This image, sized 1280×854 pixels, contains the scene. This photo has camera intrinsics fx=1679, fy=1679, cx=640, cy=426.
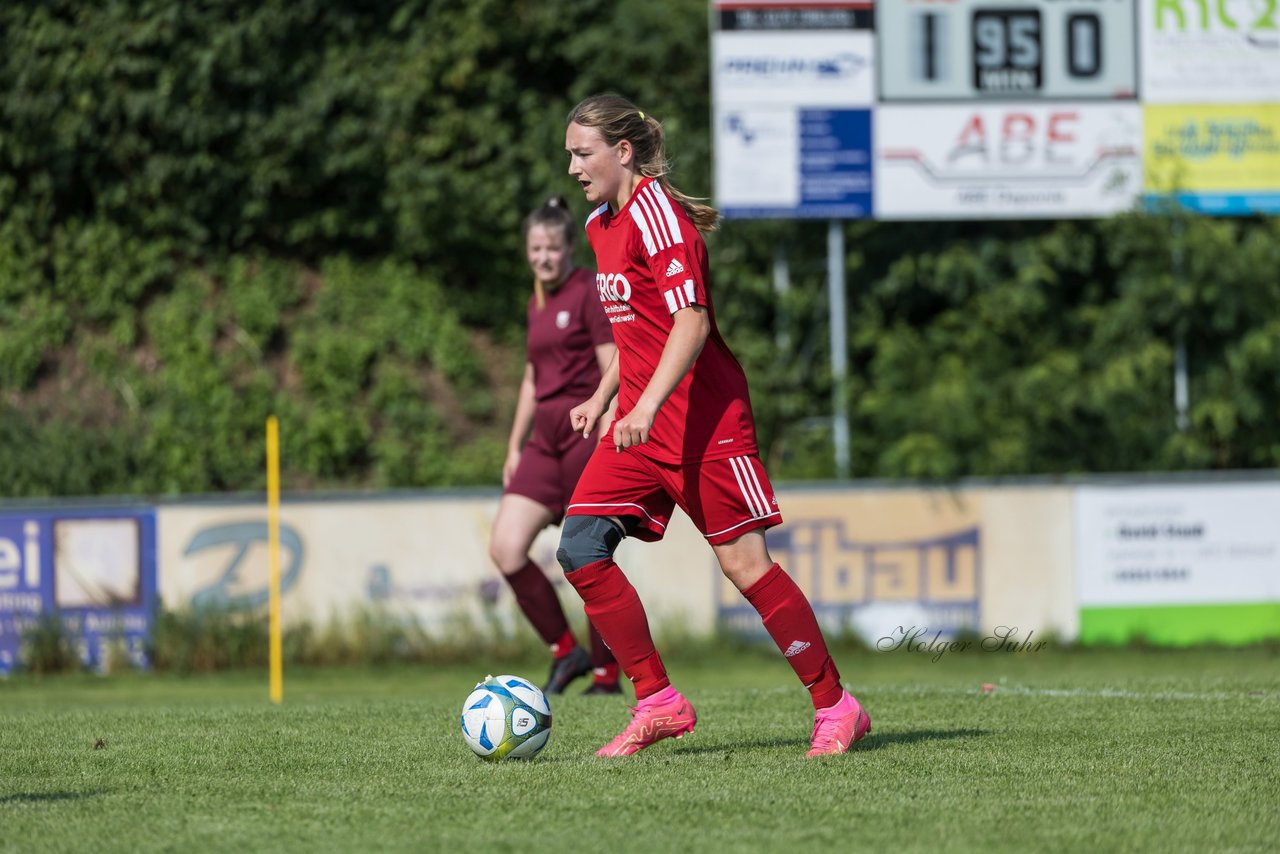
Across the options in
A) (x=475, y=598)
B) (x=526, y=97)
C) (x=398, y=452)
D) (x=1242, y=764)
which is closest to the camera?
(x=1242, y=764)

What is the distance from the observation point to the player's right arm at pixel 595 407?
17.7ft

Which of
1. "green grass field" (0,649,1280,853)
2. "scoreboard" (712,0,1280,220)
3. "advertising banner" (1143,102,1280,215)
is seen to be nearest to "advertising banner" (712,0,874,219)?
"scoreboard" (712,0,1280,220)

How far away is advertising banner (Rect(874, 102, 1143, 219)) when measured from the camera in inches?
668

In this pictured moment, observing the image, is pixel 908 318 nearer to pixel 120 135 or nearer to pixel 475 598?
pixel 475 598

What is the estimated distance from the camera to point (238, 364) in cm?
1877

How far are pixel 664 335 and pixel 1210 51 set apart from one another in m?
13.8

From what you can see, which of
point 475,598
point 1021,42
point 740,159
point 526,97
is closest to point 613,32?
point 526,97

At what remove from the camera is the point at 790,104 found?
16781 mm

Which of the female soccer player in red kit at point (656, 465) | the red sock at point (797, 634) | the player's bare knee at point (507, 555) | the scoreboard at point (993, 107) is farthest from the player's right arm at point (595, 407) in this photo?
the scoreboard at point (993, 107)

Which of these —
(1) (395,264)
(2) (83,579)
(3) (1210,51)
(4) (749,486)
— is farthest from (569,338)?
(1) (395,264)

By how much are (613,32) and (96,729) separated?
565 inches

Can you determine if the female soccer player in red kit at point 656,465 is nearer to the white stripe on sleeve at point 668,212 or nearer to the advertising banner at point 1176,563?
the white stripe on sleeve at point 668,212

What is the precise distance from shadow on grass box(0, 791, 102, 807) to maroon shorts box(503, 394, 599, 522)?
348cm

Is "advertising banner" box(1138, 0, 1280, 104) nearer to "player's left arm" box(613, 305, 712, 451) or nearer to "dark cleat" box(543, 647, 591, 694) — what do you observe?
"dark cleat" box(543, 647, 591, 694)
